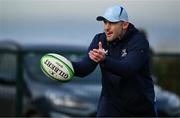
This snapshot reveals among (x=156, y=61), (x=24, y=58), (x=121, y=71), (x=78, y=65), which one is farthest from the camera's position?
(x=156, y=61)

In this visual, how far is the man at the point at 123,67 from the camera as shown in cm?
670

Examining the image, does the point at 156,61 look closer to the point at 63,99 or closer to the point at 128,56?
the point at 63,99

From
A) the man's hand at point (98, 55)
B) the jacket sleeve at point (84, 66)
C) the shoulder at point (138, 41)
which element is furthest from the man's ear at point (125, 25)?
the man's hand at point (98, 55)

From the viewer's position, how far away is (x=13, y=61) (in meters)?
12.5

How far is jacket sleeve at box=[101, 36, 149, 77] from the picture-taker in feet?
21.2

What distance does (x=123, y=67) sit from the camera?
256 inches

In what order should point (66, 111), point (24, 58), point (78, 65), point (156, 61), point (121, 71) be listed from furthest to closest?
point (156, 61)
point (24, 58)
point (66, 111)
point (78, 65)
point (121, 71)

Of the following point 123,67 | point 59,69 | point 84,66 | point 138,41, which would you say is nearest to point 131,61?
point 123,67

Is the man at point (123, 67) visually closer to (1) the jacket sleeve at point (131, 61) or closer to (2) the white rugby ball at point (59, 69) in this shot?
(1) the jacket sleeve at point (131, 61)

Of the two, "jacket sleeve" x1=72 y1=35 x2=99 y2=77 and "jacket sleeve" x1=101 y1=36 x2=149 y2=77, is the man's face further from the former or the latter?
"jacket sleeve" x1=72 y1=35 x2=99 y2=77

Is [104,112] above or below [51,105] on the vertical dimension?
above

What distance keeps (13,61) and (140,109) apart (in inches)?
225

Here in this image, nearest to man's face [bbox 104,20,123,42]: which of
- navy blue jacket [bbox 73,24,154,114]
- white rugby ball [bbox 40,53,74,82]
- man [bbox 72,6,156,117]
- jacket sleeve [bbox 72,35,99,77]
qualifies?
man [bbox 72,6,156,117]

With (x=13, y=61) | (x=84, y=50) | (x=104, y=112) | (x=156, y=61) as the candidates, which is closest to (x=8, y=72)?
(x=13, y=61)
